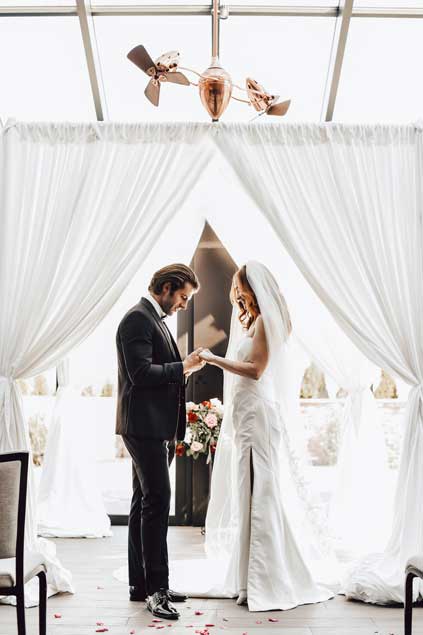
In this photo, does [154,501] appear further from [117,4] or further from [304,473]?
[117,4]

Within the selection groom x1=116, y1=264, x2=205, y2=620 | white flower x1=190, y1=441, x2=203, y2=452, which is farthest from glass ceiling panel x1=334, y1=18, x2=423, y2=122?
white flower x1=190, y1=441, x2=203, y2=452

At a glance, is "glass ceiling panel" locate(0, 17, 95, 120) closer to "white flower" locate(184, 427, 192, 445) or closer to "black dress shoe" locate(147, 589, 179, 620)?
"white flower" locate(184, 427, 192, 445)

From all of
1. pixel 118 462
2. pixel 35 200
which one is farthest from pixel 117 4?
pixel 118 462

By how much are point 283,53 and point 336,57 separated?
398 mm

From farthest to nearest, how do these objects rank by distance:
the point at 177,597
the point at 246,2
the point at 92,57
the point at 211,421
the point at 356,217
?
the point at 211,421 < the point at 92,57 < the point at 246,2 < the point at 356,217 < the point at 177,597

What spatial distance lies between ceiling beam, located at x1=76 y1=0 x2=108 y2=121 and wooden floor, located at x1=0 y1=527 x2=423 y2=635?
3.33 meters

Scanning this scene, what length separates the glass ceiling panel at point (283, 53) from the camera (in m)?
4.78

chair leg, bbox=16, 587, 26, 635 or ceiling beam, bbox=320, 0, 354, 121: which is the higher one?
ceiling beam, bbox=320, 0, 354, 121

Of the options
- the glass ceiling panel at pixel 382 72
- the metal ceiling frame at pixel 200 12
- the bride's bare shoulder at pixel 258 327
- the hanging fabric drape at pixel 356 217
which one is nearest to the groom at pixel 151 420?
the bride's bare shoulder at pixel 258 327

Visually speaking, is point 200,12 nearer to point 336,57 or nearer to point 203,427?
point 336,57

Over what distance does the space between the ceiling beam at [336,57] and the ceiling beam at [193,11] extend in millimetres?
83

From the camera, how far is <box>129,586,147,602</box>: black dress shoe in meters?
3.56

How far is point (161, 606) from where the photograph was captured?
3279mm

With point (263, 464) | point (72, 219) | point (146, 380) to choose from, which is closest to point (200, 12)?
point (72, 219)
